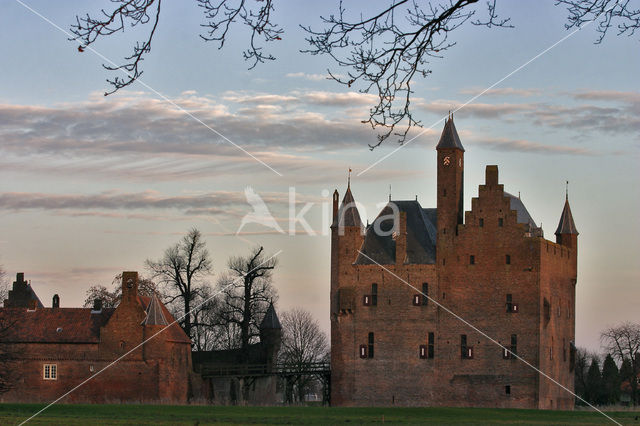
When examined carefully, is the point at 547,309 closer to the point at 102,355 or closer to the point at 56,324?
the point at 102,355

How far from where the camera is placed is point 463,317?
57.7m

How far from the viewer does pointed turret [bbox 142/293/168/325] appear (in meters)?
57.4

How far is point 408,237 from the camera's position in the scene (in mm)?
59625

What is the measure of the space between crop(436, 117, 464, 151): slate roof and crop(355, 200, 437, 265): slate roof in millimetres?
4086

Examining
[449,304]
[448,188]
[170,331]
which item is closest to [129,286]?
[170,331]

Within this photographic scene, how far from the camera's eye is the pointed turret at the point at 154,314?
57375 mm

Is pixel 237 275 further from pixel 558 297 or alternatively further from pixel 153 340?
pixel 558 297

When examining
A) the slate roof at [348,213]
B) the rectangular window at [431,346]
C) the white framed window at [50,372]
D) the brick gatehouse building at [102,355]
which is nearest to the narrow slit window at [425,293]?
the rectangular window at [431,346]

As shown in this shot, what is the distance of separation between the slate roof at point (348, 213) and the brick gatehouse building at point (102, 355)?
35.2ft

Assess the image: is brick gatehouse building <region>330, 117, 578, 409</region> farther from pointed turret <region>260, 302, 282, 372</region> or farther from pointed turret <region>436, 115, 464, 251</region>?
pointed turret <region>260, 302, 282, 372</region>

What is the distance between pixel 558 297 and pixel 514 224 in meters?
5.67

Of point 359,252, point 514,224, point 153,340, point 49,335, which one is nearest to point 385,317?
point 359,252

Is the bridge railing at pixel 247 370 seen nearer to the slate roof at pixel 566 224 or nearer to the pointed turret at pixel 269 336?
the pointed turret at pixel 269 336

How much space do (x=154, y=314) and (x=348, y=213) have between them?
11.8 metres
